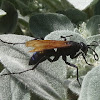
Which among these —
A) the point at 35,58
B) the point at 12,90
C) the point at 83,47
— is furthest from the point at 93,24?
the point at 12,90

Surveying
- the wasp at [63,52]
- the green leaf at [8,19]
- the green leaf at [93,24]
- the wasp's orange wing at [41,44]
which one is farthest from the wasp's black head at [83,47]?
the green leaf at [8,19]

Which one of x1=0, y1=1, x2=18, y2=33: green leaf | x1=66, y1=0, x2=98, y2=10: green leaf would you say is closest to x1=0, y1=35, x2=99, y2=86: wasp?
x1=66, y1=0, x2=98, y2=10: green leaf

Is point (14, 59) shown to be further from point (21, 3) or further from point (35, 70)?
point (21, 3)

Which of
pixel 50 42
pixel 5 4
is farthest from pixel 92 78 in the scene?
pixel 5 4

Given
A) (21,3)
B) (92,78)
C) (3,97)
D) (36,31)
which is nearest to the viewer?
(92,78)

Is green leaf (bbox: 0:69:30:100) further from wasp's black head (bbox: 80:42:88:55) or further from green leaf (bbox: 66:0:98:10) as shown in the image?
green leaf (bbox: 66:0:98:10)

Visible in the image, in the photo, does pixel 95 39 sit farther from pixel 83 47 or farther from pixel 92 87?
pixel 92 87
